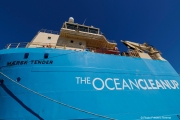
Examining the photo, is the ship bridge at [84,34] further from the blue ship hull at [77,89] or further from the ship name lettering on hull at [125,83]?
the ship name lettering on hull at [125,83]

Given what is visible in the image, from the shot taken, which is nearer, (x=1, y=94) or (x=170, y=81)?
(x=1, y=94)

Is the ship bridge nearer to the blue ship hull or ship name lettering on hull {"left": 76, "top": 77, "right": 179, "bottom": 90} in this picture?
the blue ship hull

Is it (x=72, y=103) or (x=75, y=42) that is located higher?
(x=75, y=42)

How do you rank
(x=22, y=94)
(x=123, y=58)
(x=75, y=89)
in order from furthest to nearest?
A: (x=123, y=58), (x=75, y=89), (x=22, y=94)

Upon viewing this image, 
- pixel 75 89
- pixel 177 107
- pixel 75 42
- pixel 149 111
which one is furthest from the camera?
pixel 75 42

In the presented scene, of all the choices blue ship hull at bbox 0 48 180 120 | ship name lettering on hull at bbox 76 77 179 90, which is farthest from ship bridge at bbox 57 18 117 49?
ship name lettering on hull at bbox 76 77 179 90

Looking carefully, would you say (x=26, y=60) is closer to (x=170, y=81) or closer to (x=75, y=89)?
(x=75, y=89)

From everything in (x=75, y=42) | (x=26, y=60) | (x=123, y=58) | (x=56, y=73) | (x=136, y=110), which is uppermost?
(x=75, y=42)

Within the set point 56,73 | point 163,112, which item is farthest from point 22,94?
point 163,112

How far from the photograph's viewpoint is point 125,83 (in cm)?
867

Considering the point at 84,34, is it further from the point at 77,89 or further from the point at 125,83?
the point at 77,89

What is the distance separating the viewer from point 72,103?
7.00 meters

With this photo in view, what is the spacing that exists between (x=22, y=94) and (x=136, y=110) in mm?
6392

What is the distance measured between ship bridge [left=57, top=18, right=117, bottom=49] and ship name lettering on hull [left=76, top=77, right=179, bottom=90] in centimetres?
556
